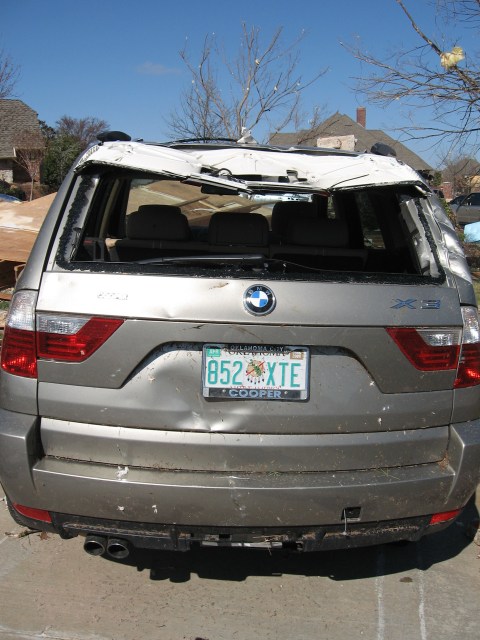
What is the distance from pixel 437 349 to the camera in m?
2.56

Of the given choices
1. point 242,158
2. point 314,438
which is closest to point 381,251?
point 242,158

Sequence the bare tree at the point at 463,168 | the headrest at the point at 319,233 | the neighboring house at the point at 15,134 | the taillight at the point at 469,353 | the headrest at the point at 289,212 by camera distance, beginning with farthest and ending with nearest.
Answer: the neighboring house at the point at 15,134 < the bare tree at the point at 463,168 < the headrest at the point at 289,212 < the headrest at the point at 319,233 < the taillight at the point at 469,353

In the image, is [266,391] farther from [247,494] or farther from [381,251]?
[381,251]

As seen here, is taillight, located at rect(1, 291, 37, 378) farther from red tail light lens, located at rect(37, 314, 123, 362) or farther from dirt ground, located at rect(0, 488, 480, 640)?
dirt ground, located at rect(0, 488, 480, 640)

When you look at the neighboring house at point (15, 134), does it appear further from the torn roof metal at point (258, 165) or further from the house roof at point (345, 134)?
the torn roof metal at point (258, 165)

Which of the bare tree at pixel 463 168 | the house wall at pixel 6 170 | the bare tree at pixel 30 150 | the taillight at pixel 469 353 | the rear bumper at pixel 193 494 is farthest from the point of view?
the house wall at pixel 6 170

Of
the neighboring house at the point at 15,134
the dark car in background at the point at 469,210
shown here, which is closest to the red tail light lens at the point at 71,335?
the dark car in background at the point at 469,210

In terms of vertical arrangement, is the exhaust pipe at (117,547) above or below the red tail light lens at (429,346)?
below

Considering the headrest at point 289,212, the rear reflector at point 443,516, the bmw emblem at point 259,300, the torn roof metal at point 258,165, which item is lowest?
the rear reflector at point 443,516

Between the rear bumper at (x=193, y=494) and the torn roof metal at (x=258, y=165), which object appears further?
the torn roof metal at (x=258, y=165)

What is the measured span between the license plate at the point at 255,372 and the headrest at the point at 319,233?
142cm

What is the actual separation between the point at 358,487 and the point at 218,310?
849 millimetres

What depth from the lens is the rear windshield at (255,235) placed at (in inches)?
106

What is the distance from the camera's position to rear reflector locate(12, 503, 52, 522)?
2506 millimetres
